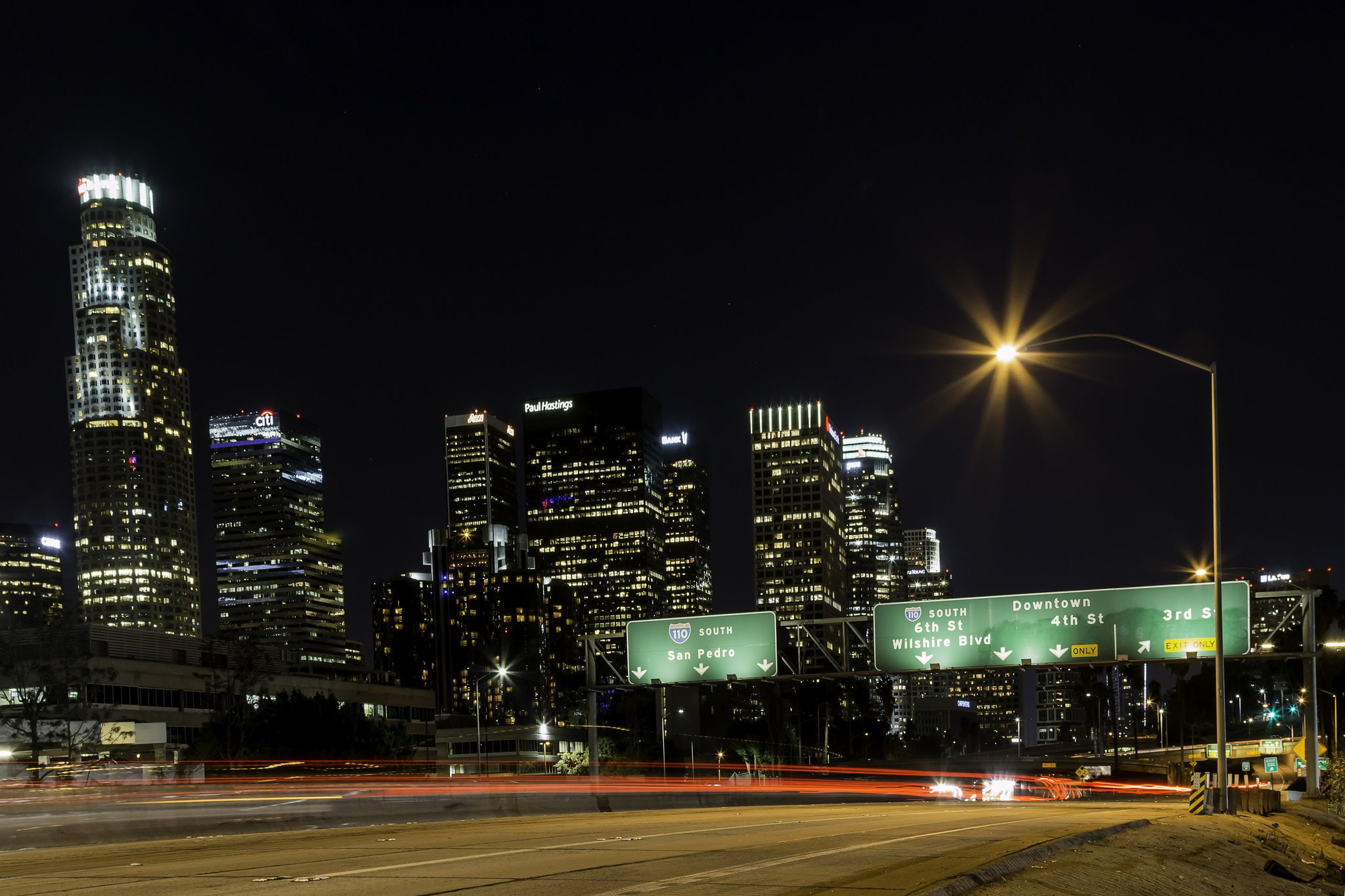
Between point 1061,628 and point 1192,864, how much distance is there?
31813 millimetres

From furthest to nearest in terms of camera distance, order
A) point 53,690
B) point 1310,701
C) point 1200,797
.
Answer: point 53,690 → point 1310,701 → point 1200,797

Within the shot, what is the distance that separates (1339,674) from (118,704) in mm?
87947

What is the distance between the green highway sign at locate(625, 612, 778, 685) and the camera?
54906 mm

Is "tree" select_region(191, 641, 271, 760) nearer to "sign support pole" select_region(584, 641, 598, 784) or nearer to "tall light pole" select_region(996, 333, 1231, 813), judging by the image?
"sign support pole" select_region(584, 641, 598, 784)

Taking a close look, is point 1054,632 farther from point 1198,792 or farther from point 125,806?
point 125,806

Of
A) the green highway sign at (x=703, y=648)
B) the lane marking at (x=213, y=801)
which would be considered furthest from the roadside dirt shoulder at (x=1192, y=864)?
the green highway sign at (x=703, y=648)

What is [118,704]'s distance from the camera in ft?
304

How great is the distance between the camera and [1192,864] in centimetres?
2006

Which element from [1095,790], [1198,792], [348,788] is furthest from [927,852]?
[1095,790]

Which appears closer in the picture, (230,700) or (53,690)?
(53,690)

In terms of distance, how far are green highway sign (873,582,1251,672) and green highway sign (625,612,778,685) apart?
183 inches

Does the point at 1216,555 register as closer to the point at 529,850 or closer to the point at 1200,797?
the point at 1200,797

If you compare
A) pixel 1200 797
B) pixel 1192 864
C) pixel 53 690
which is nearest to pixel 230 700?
pixel 53 690

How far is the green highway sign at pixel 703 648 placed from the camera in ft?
180
